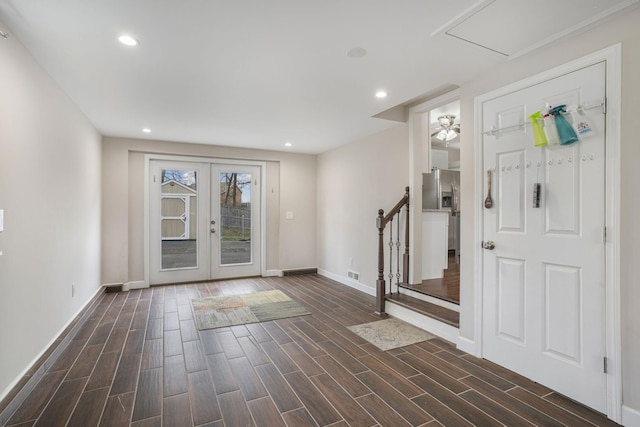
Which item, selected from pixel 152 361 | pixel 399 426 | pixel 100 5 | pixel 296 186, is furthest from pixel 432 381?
pixel 296 186

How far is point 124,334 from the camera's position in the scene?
10.5 feet

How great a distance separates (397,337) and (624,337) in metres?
1.71

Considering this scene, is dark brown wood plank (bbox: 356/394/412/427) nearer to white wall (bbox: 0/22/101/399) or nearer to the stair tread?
the stair tread

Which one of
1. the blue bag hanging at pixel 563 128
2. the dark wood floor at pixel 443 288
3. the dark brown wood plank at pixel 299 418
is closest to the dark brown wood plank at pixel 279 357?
the dark brown wood plank at pixel 299 418

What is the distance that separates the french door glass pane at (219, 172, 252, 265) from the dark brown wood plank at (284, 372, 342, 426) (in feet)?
12.2

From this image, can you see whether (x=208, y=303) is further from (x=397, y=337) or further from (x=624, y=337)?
(x=624, y=337)

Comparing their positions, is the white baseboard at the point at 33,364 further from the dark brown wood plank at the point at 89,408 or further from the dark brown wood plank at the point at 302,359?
the dark brown wood plank at the point at 302,359

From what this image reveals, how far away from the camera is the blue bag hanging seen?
2.05m

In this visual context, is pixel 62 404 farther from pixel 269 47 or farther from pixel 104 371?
pixel 269 47

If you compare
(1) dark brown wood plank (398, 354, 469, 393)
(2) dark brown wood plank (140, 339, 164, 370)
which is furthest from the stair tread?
(2) dark brown wood plank (140, 339, 164, 370)

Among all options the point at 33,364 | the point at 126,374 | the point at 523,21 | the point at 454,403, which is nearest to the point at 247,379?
the point at 126,374

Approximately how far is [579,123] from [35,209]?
3.89 metres

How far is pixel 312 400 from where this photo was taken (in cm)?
210

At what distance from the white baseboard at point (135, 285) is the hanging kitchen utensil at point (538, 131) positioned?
5525 millimetres
